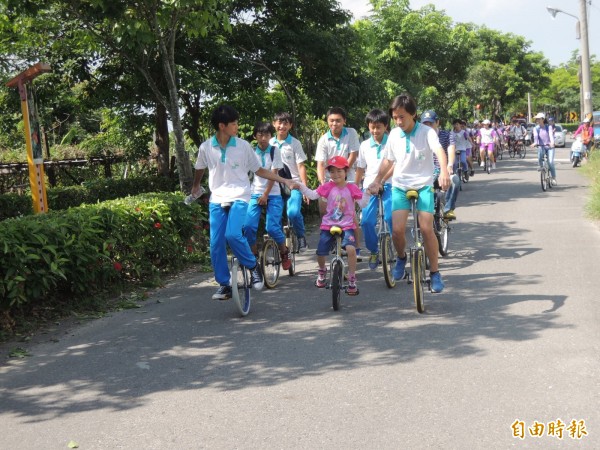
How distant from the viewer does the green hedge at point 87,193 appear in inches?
599

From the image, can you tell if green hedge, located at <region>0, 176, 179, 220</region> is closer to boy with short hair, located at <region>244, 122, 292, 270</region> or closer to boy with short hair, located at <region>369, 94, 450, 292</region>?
boy with short hair, located at <region>244, 122, 292, 270</region>

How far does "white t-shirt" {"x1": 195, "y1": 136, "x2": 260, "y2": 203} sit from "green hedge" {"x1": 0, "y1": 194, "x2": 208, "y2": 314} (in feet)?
5.21

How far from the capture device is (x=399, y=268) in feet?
26.1

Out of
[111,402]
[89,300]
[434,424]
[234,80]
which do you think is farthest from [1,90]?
[434,424]

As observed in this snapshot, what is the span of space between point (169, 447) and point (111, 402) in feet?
3.18

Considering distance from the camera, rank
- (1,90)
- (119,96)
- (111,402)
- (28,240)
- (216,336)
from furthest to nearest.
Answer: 1. (1,90)
2. (119,96)
3. (28,240)
4. (216,336)
5. (111,402)

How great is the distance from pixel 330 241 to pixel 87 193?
11105 mm

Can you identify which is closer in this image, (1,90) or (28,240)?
(28,240)

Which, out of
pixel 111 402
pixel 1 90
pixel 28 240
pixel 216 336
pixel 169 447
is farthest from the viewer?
pixel 1 90

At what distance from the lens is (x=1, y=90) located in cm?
1902

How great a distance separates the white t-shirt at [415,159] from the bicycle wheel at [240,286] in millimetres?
1713

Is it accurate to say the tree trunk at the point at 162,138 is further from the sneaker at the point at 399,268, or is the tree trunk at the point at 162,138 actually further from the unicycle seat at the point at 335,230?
the unicycle seat at the point at 335,230

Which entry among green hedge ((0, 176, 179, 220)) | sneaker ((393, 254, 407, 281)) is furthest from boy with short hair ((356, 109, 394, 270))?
green hedge ((0, 176, 179, 220))

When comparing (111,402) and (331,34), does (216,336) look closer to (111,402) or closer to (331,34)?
(111,402)
